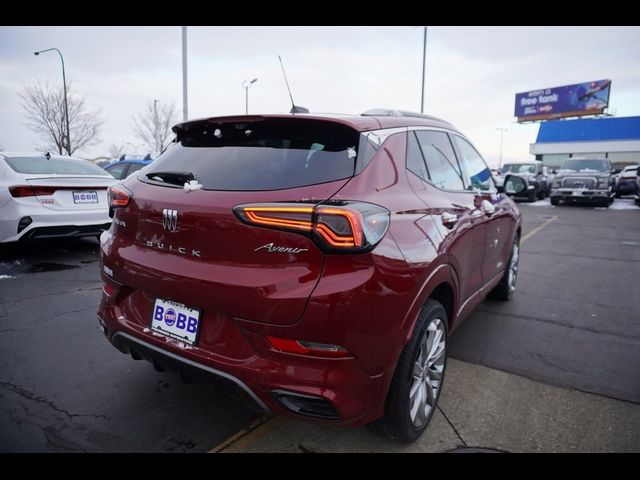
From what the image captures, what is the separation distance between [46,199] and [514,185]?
5.65 metres

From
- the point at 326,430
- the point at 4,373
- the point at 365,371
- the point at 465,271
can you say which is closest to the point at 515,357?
the point at 465,271

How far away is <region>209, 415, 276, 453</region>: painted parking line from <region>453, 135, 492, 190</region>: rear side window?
85.5 inches

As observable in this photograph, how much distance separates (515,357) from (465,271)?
1.06 metres

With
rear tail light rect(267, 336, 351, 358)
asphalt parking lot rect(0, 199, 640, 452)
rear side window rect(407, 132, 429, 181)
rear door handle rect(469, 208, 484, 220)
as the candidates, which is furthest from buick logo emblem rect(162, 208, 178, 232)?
rear door handle rect(469, 208, 484, 220)

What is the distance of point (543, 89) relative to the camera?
62656 mm

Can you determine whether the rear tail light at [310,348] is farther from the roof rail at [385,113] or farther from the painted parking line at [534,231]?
the painted parking line at [534,231]

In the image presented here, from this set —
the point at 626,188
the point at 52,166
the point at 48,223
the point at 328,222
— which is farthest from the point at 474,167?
the point at 626,188

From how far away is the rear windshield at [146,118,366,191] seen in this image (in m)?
2.06

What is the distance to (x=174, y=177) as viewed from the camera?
234cm

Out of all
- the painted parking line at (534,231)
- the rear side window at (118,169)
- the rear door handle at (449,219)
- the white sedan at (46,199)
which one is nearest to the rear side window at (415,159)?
the rear door handle at (449,219)

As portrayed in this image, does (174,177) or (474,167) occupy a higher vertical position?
(474,167)

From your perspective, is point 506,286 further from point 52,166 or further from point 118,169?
point 118,169
